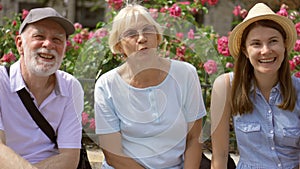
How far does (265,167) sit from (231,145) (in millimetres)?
964

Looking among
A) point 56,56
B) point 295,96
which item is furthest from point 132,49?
point 295,96

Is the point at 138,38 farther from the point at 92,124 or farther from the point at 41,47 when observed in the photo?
the point at 92,124

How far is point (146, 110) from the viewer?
2938 mm

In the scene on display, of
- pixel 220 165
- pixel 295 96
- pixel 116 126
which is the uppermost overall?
pixel 295 96

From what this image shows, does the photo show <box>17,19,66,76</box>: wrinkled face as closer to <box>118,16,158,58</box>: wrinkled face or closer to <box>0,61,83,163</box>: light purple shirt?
<box>0,61,83,163</box>: light purple shirt

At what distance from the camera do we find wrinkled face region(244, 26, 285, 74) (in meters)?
2.88

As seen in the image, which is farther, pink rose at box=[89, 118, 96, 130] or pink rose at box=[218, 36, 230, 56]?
pink rose at box=[218, 36, 230, 56]

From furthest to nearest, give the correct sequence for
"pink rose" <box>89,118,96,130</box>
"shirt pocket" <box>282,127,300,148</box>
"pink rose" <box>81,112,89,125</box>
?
"pink rose" <box>81,112,89,125</box>
"pink rose" <box>89,118,96,130</box>
"shirt pocket" <box>282,127,300,148</box>

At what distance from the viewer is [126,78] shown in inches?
117

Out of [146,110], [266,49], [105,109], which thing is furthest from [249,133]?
[105,109]

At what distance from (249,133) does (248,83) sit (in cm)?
28

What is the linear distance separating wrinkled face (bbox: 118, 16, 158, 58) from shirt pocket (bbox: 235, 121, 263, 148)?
65 centimetres

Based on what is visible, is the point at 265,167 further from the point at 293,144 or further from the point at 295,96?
the point at 295,96

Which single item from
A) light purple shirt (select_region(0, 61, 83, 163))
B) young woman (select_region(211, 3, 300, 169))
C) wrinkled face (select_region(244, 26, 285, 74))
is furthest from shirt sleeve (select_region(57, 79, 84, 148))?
wrinkled face (select_region(244, 26, 285, 74))
